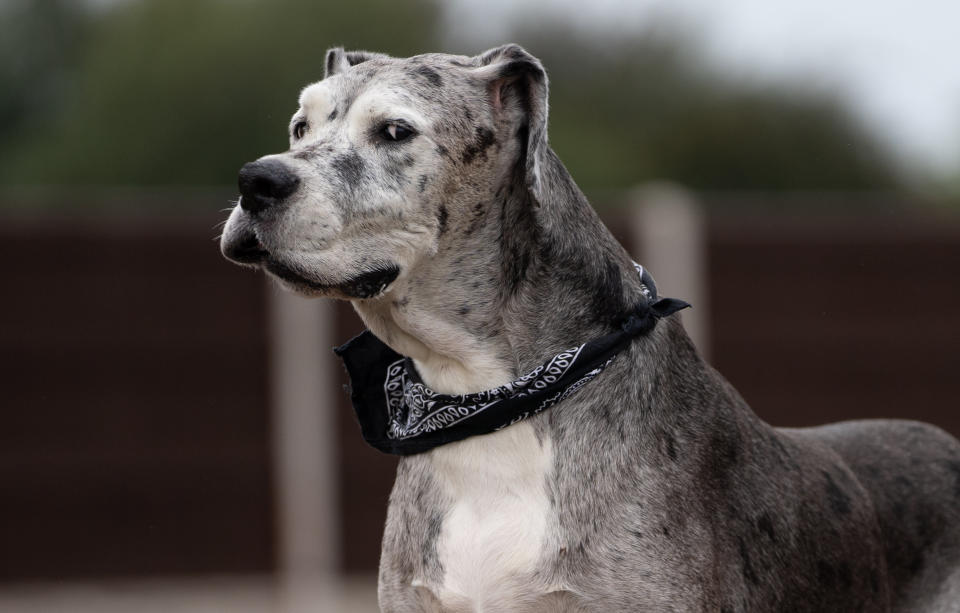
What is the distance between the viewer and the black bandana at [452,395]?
3.81 m

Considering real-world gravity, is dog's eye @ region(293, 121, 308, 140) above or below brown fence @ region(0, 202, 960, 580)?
above

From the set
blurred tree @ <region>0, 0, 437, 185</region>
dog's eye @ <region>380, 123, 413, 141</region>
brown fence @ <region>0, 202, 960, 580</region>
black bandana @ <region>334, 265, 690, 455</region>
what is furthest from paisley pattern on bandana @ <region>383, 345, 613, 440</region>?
blurred tree @ <region>0, 0, 437, 185</region>

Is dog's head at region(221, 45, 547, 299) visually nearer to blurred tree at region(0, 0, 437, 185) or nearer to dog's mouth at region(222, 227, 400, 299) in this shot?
dog's mouth at region(222, 227, 400, 299)

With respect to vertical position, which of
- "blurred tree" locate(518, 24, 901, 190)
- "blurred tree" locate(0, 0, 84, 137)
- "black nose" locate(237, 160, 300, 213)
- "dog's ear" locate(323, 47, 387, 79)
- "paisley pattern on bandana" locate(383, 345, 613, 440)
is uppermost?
"blurred tree" locate(0, 0, 84, 137)

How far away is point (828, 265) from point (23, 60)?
33.0 metres

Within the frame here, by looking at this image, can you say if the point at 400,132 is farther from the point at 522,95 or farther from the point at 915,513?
the point at 915,513

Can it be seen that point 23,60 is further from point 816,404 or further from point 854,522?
point 854,522

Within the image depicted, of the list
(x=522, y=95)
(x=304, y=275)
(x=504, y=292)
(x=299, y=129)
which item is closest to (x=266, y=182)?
(x=304, y=275)

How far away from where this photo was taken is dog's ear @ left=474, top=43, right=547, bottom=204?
154 inches

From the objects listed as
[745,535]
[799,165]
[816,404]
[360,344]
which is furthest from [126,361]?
[799,165]

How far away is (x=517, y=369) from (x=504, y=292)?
8.1 inches

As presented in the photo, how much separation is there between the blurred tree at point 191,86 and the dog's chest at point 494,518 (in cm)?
2714

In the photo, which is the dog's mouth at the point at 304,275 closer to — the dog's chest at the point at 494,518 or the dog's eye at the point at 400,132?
the dog's eye at the point at 400,132

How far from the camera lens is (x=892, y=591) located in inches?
173
